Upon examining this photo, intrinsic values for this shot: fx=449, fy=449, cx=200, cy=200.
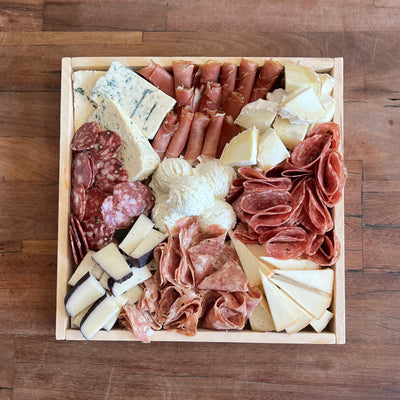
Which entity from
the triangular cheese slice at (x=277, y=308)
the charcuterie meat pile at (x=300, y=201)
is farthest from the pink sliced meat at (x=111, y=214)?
the triangular cheese slice at (x=277, y=308)

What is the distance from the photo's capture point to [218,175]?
1.39 m

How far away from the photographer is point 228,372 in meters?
1.52

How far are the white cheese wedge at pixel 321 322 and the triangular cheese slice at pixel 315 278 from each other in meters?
0.07

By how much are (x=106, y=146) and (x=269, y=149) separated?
1.67 ft

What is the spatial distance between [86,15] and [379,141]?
112 centimetres

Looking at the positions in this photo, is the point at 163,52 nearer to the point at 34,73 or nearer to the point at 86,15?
the point at 86,15

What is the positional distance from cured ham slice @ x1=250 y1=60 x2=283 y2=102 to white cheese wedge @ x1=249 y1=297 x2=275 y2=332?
0.65m

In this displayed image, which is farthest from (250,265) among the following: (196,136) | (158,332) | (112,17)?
(112,17)

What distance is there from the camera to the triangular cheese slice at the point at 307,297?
1.37m

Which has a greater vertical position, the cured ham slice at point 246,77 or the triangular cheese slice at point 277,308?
the cured ham slice at point 246,77

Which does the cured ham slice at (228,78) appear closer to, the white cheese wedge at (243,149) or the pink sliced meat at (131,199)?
the white cheese wedge at (243,149)

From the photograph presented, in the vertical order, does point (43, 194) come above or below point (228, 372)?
above

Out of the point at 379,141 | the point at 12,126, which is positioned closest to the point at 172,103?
the point at 12,126

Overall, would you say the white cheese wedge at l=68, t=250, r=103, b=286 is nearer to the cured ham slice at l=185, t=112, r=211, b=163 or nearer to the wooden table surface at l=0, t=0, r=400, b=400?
the wooden table surface at l=0, t=0, r=400, b=400
